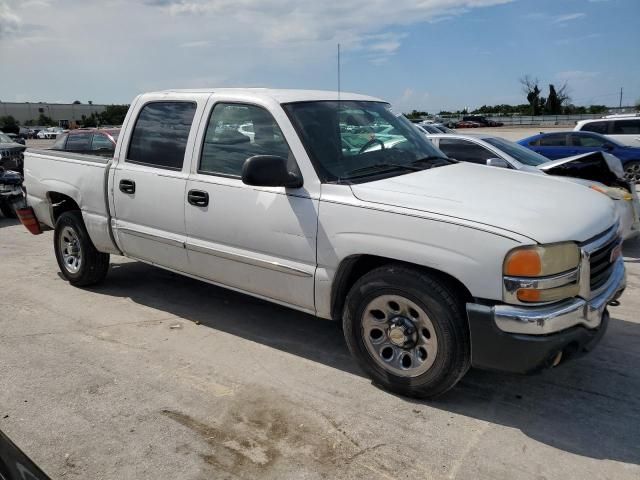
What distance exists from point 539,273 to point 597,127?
48.7 feet

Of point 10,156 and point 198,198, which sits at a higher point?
point 10,156

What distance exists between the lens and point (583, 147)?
13.3 meters

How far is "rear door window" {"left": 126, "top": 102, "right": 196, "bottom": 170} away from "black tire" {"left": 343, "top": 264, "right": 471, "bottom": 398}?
196 centimetres

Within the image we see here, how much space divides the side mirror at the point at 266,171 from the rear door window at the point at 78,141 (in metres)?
9.49

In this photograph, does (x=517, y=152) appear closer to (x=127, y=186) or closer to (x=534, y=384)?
(x=534, y=384)

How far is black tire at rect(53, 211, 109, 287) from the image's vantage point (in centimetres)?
559

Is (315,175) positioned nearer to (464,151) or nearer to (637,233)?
(637,233)

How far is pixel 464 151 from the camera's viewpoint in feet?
29.6

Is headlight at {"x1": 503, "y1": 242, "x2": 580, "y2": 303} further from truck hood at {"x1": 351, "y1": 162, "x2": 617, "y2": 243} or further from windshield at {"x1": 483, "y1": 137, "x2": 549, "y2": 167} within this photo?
windshield at {"x1": 483, "y1": 137, "x2": 549, "y2": 167}

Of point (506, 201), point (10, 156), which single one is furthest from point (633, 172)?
point (10, 156)

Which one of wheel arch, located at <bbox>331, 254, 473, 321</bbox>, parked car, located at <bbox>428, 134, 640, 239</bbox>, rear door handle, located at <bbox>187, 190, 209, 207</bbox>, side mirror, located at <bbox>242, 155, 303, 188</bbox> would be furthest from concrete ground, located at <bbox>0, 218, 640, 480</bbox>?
parked car, located at <bbox>428, 134, 640, 239</bbox>

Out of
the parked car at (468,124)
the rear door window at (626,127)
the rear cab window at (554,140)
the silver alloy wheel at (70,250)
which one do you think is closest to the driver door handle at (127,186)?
the silver alloy wheel at (70,250)

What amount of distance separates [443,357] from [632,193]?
5145mm

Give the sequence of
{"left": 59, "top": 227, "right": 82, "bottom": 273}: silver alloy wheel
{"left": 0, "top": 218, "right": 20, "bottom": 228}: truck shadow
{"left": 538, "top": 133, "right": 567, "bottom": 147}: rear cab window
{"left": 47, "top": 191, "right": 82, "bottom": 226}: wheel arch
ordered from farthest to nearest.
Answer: {"left": 538, "top": 133, "right": 567, "bottom": 147}: rear cab window < {"left": 0, "top": 218, "right": 20, "bottom": 228}: truck shadow < {"left": 47, "top": 191, "right": 82, "bottom": 226}: wheel arch < {"left": 59, "top": 227, "right": 82, "bottom": 273}: silver alloy wheel
